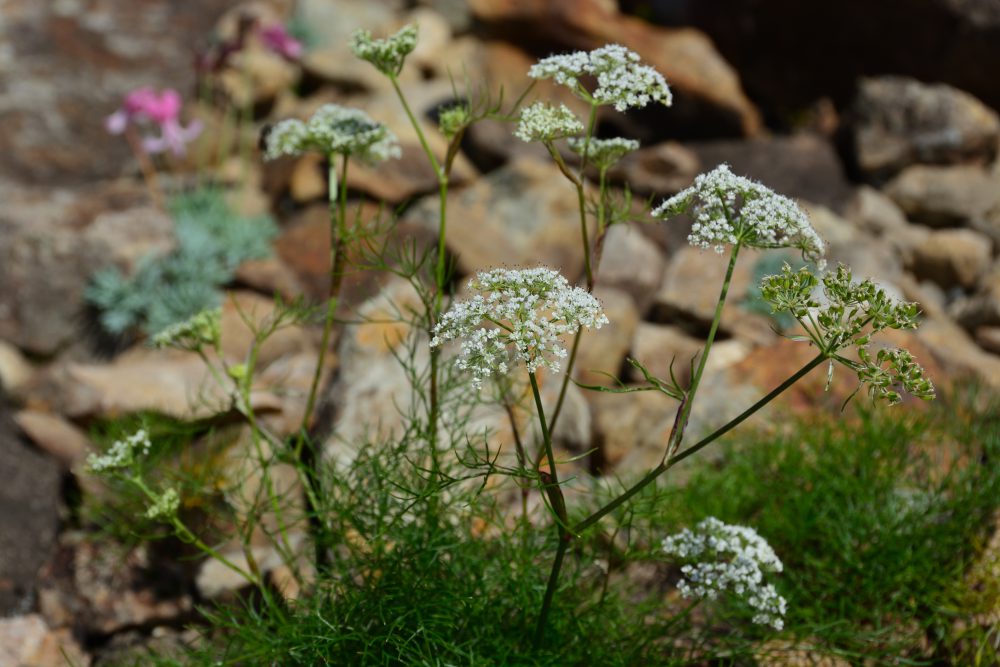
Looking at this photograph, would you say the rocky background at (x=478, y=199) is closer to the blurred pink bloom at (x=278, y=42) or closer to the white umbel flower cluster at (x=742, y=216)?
the blurred pink bloom at (x=278, y=42)

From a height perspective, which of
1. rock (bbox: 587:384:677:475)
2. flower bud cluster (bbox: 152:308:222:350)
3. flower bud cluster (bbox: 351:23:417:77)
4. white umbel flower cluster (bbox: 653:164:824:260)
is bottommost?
rock (bbox: 587:384:677:475)

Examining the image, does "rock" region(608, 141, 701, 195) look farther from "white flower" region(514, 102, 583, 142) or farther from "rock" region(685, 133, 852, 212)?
"white flower" region(514, 102, 583, 142)

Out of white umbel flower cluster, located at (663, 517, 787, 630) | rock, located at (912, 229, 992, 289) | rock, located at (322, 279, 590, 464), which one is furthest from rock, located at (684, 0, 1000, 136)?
white umbel flower cluster, located at (663, 517, 787, 630)

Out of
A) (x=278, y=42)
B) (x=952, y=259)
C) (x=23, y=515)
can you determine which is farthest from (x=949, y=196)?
(x=23, y=515)

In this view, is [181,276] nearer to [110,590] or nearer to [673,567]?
[110,590]

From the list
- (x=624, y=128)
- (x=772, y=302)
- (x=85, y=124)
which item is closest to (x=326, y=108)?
(x=772, y=302)

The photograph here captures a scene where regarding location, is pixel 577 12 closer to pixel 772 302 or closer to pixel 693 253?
pixel 693 253

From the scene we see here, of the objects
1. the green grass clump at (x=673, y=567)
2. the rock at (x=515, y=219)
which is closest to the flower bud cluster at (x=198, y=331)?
the green grass clump at (x=673, y=567)
